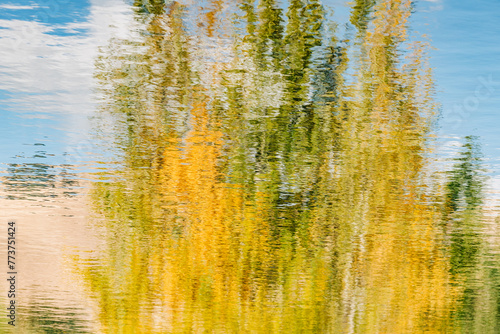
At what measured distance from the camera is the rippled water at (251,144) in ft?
9.19

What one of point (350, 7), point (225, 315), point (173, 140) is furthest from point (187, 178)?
point (225, 315)

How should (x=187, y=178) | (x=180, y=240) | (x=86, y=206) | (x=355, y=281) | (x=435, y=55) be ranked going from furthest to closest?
(x=355, y=281)
(x=180, y=240)
(x=86, y=206)
(x=187, y=178)
(x=435, y=55)

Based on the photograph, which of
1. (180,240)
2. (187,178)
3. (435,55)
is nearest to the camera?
(435,55)

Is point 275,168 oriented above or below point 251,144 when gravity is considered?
below

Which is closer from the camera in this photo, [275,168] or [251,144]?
[251,144]

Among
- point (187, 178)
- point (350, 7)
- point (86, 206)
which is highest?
point (350, 7)

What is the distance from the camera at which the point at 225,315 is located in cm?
894

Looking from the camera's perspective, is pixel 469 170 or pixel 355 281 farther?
pixel 355 281

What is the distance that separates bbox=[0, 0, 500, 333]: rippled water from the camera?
280 cm

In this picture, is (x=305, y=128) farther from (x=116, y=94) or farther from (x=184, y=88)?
(x=116, y=94)

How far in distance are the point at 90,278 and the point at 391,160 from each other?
5.57m

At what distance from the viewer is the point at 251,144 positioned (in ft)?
12.8

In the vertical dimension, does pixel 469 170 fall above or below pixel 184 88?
below

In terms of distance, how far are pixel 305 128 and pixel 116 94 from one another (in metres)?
1.46
